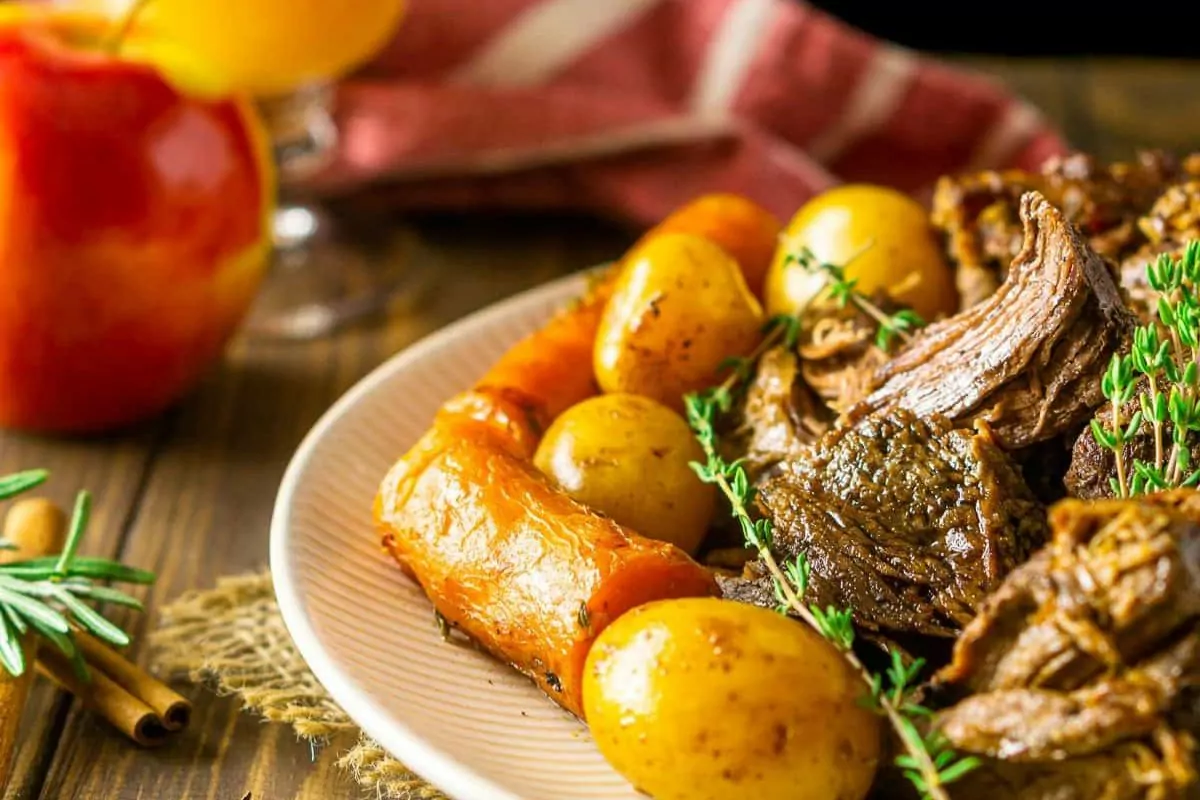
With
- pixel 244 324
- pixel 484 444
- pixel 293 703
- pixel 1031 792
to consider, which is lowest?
pixel 244 324

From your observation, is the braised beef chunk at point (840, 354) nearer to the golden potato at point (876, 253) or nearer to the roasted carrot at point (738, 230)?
the golden potato at point (876, 253)

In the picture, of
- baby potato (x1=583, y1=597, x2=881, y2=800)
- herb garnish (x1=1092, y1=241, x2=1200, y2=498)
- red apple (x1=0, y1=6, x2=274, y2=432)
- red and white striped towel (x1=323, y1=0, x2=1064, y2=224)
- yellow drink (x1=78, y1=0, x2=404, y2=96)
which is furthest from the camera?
red and white striped towel (x1=323, y1=0, x2=1064, y2=224)

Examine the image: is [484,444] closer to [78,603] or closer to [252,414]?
[78,603]

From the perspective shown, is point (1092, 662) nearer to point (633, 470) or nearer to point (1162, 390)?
point (1162, 390)

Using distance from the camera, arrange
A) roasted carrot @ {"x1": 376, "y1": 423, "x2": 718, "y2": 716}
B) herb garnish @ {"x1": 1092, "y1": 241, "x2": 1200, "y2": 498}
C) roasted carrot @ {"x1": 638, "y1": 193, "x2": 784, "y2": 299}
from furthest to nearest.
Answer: roasted carrot @ {"x1": 638, "y1": 193, "x2": 784, "y2": 299} → roasted carrot @ {"x1": 376, "y1": 423, "x2": 718, "y2": 716} → herb garnish @ {"x1": 1092, "y1": 241, "x2": 1200, "y2": 498}

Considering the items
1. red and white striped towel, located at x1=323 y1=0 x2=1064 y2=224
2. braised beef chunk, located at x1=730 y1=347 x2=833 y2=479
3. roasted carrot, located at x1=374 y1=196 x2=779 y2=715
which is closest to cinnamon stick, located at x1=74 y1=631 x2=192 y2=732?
roasted carrot, located at x1=374 y1=196 x2=779 y2=715

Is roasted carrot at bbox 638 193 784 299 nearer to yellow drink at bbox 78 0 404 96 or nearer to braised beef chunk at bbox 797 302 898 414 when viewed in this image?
braised beef chunk at bbox 797 302 898 414

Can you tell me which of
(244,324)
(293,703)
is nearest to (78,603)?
(293,703)
